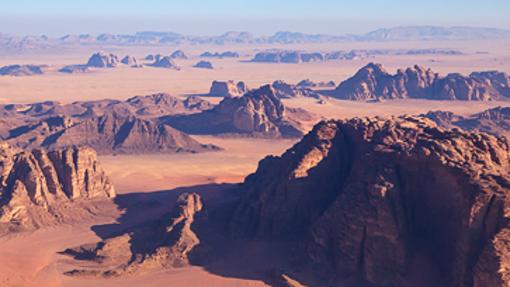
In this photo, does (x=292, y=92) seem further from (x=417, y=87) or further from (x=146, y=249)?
(x=146, y=249)

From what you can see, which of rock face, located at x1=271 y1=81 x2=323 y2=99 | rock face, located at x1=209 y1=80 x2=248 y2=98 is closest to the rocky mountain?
rock face, located at x1=271 y1=81 x2=323 y2=99

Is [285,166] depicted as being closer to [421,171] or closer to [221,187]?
[421,171]

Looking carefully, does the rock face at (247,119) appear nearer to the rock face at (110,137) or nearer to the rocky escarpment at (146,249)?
the rock face at (110,137)

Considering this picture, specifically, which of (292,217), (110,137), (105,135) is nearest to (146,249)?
(292,217)

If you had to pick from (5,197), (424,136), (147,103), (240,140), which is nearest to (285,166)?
(424,136)

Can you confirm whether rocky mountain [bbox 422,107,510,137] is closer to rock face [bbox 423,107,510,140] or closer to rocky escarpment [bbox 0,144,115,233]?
rock face [bbox 423,107,510,140]

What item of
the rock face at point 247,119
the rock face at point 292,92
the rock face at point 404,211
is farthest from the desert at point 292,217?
the rock face at point 292,92
